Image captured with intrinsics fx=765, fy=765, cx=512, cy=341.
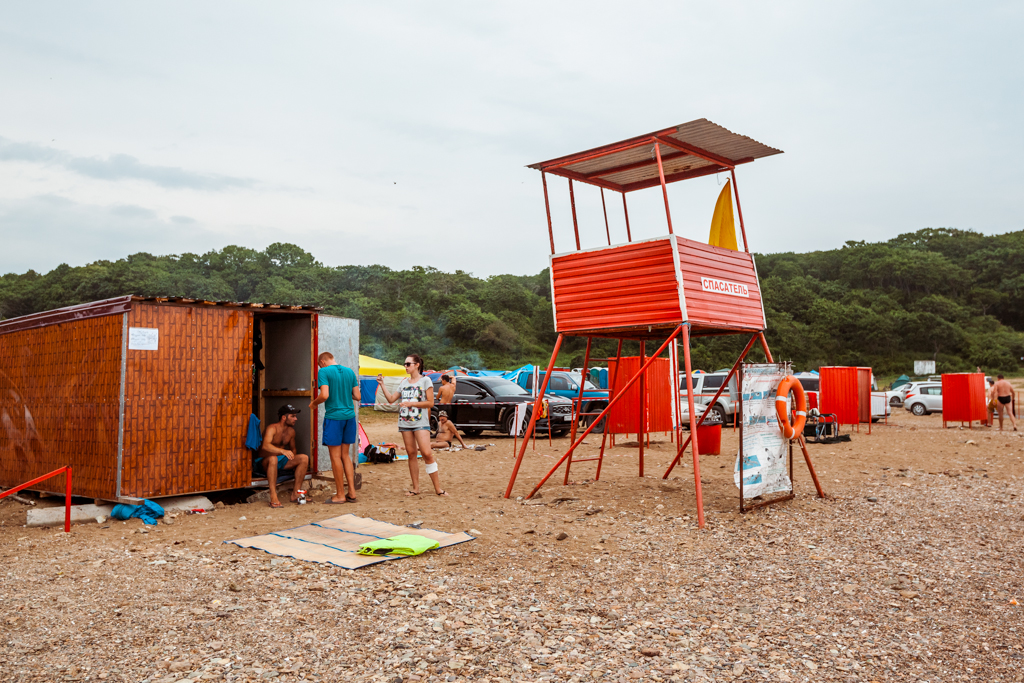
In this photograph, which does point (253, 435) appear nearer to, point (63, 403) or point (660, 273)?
point (63, 403)

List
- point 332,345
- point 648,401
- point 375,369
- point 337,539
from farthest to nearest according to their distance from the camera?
1. point 375,369
2. point 648,401
3. point 332,345
4. point 337,539

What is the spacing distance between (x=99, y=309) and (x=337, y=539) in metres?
3.97

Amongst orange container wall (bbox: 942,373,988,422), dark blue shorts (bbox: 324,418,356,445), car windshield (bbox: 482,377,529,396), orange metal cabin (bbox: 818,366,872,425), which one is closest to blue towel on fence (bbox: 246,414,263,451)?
dark blue shorts (bbox: 324,418,356,445)

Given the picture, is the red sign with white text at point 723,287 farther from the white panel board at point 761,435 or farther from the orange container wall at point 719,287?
the white panel board at point 761,435

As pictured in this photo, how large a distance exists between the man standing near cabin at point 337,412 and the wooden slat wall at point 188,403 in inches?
38.5

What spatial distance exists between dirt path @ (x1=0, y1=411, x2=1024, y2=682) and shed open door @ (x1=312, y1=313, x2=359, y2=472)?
1434 mm

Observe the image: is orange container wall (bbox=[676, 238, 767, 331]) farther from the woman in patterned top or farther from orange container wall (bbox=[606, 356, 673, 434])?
orange container wall (bbox=[606, 356, 673, 434])

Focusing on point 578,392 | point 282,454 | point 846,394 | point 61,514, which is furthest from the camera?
point 846,394

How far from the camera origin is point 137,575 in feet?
19.0

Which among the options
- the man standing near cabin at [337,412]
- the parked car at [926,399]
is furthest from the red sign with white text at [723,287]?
the parked car at [926,399]

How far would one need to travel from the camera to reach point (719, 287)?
866 cm

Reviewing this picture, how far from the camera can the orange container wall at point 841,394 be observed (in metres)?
20.2

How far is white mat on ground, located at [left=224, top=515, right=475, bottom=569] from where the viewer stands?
627cm

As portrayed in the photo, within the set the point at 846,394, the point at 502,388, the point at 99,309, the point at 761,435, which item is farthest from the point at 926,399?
the point at 99,309
